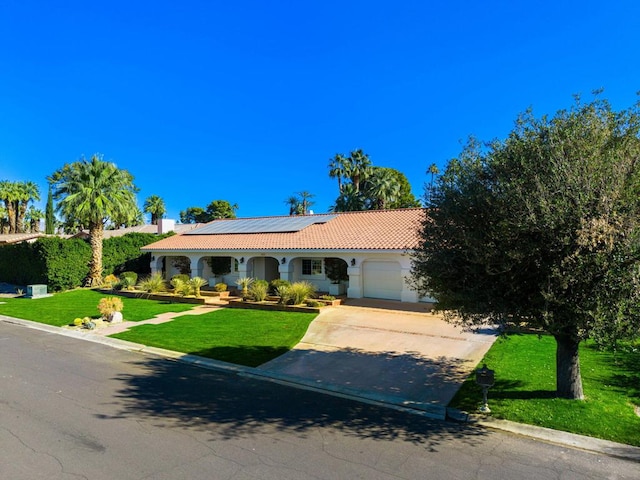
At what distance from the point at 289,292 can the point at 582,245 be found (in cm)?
1407

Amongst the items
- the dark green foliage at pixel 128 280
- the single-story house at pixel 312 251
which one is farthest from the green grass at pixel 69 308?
the single-story house at pixel 312 251

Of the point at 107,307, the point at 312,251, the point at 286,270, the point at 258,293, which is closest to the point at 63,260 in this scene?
the point at 107,307

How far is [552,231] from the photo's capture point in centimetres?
552

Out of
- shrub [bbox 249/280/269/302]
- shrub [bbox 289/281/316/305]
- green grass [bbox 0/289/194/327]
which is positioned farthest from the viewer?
shrub [bbox 249/280/269/302]

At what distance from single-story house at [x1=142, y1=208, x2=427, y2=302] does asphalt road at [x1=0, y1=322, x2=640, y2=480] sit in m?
10.1

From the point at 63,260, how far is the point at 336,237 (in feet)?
63.0

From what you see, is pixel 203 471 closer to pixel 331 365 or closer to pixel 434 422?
pixel 434 422

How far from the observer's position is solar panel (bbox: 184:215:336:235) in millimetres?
26125

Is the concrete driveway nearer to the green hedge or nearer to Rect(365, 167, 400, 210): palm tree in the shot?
the green hedge

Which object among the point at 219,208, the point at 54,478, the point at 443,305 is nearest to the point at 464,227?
the point at 443,305

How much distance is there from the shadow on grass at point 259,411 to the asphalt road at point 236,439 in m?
0.02

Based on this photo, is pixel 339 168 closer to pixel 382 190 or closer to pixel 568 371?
pixel 382 190

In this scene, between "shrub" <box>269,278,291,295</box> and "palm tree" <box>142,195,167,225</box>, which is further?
"palm tree" <box>142,195,167,225</box>

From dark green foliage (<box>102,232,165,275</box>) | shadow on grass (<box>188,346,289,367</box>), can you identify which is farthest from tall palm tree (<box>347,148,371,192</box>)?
shadow on grass (<box>188,346,289,367</box>)
